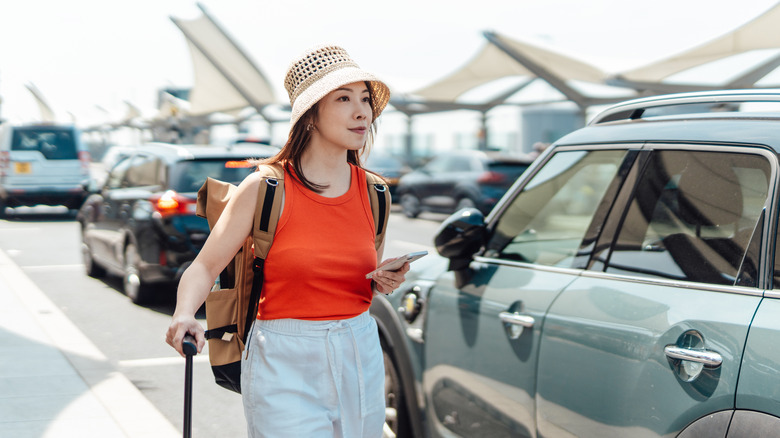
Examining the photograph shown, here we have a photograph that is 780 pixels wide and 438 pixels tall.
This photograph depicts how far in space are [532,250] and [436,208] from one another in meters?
15.7

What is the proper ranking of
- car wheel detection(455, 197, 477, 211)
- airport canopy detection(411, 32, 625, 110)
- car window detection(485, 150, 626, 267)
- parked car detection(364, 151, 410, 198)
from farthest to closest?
airport canopy detection(411, 32, 625, 110), parked car detection(364, 151, 410, 198), car wheel detection(455, 197, 477, 211), car window detection(485, 150, 626, 267)

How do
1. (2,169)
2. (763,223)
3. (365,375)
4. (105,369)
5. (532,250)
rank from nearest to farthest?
(763,223) → (365,375) → (532,250) → (105,369) → (2,169)

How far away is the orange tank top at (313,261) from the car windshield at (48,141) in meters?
18.0

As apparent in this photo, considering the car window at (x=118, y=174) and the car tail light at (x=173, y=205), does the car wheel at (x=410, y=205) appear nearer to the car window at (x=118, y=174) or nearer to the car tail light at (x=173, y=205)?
the car window at (x=118, y=174)

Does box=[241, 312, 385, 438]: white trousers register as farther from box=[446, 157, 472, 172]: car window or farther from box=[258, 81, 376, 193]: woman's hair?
box=[446, 157, 472, 172]: car window

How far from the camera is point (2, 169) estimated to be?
18719 millimetres

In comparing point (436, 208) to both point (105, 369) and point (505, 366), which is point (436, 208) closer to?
point (105, 369)

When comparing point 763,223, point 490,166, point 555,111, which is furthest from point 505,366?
point 555,111

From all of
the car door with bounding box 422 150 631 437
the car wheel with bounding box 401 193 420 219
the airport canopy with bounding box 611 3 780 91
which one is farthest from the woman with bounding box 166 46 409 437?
the airport canopy with bounding box 611 3 780 91

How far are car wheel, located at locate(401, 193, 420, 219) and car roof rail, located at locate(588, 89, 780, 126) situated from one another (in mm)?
16894

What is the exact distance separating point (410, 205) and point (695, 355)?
18200 millimetres

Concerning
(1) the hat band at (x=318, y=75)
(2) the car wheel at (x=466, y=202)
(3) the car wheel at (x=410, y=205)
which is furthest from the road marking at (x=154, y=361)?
(3) the car wheel at (x=410, y=205)

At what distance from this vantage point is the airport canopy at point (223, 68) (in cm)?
4841

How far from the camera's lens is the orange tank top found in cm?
240
